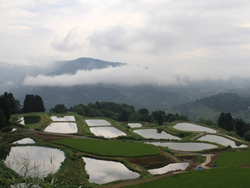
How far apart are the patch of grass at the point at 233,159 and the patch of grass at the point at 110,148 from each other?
8855 millimetres

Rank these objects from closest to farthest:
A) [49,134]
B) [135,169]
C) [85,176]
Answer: [85,176], [135,169], [49,134]

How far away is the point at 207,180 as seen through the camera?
19.8m

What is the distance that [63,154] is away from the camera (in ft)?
91.8

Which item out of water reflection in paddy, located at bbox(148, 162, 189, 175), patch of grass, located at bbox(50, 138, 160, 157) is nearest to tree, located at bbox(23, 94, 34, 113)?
patch of grass, located at bbox(50, 138, 160, 157)

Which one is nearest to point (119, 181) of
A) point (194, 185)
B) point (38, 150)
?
point (194, 185)

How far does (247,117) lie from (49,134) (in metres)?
180

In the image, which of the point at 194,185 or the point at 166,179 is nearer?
the point at 194,185

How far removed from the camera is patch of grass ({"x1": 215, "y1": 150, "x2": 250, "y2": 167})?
27669 millimetres

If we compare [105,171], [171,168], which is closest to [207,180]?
[171,168]

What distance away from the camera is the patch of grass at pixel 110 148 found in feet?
98.9

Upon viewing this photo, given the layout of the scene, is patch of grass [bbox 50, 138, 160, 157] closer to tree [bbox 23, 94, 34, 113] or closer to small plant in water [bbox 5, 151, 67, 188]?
small plant in water [bbox 5, 151, 67, 188]

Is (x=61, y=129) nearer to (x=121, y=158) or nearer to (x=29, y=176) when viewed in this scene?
(x=121, y=158)

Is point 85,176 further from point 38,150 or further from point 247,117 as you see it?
point 247,117

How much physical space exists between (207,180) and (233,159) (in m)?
12.9
